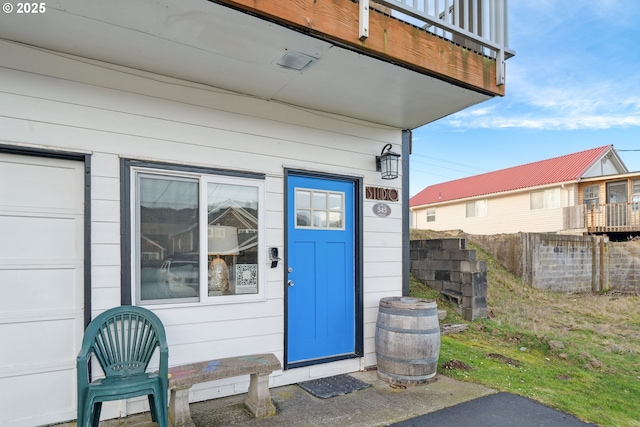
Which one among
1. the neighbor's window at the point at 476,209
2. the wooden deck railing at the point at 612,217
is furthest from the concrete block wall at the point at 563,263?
the neighbor's window at the point at 476,209

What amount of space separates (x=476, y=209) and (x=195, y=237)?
53.8 feet

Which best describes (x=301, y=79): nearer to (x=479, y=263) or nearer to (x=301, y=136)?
(x=301, y=136)

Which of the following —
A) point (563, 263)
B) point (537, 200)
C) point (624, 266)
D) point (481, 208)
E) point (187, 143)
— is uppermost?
point (537, 200)

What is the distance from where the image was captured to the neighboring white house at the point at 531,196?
1387cm

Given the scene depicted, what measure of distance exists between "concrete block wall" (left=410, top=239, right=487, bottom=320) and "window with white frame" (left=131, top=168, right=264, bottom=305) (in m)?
3.93

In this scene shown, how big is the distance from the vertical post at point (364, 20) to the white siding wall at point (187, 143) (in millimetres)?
1155

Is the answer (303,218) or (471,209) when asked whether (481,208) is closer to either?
(471,209)

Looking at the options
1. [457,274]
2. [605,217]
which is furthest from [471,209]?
[457,274]

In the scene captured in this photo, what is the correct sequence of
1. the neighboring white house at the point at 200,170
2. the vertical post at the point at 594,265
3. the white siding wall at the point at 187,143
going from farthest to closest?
the vertical post at the point at 594,265 → the white siding wall at the point at 187,143 → the neighboring white house at the point at 200,170

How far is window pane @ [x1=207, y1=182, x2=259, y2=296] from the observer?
119 inches

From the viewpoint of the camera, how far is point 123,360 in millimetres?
2482

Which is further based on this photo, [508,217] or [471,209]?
[471,209]

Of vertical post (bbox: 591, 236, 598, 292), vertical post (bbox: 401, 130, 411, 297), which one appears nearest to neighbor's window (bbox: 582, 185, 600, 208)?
vertical post (bbox: 591, 236, 598, 292)

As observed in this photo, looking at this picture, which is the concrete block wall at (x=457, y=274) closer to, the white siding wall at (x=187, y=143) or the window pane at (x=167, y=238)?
the white siding wall at (x=187, y=143)
